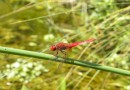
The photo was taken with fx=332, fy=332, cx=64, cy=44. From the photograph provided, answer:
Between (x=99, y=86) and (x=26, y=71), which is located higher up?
(x=26, y=71)

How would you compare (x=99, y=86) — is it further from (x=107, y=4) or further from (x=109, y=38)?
(x=107, y=4)

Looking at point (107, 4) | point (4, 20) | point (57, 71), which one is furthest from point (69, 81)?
point (4, 20)

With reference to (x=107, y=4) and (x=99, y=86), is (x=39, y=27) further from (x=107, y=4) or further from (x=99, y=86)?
(x=99, y=86)

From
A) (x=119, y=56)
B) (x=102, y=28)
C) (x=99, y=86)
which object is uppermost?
(x=102, y=28)

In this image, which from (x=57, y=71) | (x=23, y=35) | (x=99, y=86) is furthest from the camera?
(x=23, y=35)

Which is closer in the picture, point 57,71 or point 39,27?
point 57,71

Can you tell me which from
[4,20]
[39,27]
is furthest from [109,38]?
[4,20]

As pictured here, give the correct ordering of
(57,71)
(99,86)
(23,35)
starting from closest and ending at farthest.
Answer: (99,86) < (57,71) < (23,35)
